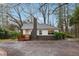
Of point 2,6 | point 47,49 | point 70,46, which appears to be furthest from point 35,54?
point 2,6

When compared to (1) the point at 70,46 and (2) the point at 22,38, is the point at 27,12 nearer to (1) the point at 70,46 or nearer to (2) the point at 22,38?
(2) the point at 22,38

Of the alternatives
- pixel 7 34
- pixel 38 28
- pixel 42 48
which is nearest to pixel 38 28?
pixel 38 28

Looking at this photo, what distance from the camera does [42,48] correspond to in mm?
3170

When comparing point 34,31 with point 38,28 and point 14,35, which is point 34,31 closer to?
point 38,28

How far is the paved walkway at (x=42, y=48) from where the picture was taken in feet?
10.4

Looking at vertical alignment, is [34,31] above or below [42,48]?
above

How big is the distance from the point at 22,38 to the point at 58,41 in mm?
367

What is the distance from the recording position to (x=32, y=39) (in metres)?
3.21

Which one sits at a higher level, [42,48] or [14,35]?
[14,35]

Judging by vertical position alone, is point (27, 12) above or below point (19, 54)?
above

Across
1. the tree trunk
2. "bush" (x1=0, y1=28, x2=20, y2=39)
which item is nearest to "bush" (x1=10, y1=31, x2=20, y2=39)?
"bush" (x1=0, y1=28, x2=20, y2=39)

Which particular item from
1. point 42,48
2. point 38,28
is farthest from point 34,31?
point 42,48

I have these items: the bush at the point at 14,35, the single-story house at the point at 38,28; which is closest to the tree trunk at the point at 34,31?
the single-story house at the point at 38,28

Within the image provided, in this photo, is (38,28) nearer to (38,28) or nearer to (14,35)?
(38,28)
